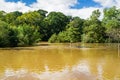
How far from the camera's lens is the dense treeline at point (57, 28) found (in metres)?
45.6

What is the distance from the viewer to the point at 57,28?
7881cm

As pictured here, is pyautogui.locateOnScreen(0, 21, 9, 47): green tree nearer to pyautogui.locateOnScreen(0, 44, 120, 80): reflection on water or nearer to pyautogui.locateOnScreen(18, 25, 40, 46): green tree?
pyautogui.locateOnScreen(18, 25, 40, 46): green tree

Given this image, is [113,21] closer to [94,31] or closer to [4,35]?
[94,31]

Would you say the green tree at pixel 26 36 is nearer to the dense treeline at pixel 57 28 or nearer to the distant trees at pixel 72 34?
the dense treeline at pixel 57 28

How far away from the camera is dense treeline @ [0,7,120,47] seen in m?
45.6

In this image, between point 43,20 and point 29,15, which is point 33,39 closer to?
point 29,15

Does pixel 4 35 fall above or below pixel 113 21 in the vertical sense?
below

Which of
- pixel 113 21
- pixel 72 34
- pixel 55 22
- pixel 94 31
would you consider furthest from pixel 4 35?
pixel 55 22

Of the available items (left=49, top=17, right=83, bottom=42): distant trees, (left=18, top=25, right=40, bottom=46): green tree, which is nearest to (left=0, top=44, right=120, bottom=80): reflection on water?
(left=18, top=25, right=40, bottom=46): green tree

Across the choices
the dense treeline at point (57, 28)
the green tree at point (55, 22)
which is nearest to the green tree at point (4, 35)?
the dense treeline at point (57, 28)

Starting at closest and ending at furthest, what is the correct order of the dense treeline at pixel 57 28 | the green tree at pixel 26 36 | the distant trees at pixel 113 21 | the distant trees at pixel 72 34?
the dense treeline at pixel 57 28, the green tree at pixel 26 36, the distant trees at pixel 113 21, the distant trees at pixel 72 34

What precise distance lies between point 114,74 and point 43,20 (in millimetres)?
62015

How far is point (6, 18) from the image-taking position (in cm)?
6731

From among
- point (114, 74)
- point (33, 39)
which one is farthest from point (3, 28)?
point (114, 74)
